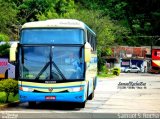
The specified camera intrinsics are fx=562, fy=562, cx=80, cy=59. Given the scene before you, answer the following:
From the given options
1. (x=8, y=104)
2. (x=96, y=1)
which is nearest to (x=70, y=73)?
(x=8, y=104)

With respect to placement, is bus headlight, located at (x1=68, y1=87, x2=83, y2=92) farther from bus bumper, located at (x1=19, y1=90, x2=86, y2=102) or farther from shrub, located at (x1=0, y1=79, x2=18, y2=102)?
shrub, located at (x1=0, y1=79, x2=18, y2=102)

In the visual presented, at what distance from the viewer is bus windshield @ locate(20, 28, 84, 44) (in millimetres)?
22141

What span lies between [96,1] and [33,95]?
92268mm

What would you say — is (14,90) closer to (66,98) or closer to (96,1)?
(66,98)

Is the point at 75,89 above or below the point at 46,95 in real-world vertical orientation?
above

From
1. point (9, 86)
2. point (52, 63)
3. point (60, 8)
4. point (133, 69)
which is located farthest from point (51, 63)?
point (133, 69)

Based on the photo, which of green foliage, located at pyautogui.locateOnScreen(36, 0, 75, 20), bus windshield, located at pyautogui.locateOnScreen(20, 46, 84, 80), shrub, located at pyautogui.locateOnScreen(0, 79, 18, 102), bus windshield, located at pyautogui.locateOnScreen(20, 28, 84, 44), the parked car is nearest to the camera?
bus windshield, located at pyautogui.locateOnScreen(20, 46, 84, 80)

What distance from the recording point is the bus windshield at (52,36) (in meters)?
22.1

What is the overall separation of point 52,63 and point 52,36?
122cm

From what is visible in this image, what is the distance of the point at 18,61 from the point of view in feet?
71.7

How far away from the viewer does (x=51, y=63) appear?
21.7 metres

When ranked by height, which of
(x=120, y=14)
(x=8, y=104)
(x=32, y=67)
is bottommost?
(x=8, y=104)

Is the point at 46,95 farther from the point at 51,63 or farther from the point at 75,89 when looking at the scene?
the point at 51,63

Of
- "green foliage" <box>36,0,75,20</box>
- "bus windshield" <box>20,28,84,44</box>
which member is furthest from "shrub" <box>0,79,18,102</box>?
"green foliage" <box>36,0,75,20</box>
